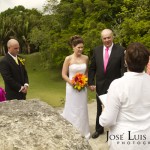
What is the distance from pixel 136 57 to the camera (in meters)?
3.00

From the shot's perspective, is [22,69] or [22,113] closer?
[22,113]

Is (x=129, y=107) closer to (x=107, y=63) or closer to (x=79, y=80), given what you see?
(x=107, y=63)

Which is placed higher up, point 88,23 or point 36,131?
point 88,23

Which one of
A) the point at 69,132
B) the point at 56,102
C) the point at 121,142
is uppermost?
the point at 69,132

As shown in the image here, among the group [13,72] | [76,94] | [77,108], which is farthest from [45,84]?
[13,72]

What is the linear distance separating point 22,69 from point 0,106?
135 inches

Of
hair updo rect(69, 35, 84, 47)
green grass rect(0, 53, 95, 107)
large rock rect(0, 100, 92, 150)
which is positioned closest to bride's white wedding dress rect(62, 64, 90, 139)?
hair updo rect(69, 35, 84, 47)

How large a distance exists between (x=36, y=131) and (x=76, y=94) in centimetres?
436

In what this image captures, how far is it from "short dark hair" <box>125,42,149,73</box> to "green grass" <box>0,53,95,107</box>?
8.91 m

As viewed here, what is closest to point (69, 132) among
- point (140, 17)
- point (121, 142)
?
point (121, 142)

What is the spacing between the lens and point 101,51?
651 cm

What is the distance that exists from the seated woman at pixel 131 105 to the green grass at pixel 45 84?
8.82 m

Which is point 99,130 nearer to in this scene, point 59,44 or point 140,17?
point 140,17

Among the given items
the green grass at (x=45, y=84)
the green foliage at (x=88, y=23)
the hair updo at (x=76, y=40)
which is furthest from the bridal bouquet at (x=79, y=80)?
the green foliage at (x=88, y=23)
